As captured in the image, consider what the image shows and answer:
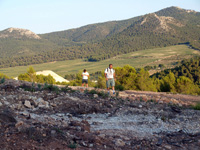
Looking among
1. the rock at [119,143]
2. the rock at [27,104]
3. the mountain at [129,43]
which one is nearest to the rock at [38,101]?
the rock at [27,104]

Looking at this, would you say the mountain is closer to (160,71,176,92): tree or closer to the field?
the field

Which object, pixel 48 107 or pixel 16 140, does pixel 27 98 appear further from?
pixel 16 140

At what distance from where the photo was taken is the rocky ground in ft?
14.8

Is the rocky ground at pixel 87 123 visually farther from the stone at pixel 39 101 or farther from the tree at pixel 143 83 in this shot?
the tree at pixel 143 83

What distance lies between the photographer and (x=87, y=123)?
6109mm

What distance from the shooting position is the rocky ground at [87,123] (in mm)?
4520

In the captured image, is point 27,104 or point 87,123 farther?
point 27,104

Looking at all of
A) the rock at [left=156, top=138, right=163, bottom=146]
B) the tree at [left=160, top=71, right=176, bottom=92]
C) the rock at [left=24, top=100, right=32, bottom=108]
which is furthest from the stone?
the tree at [left=160, top=71, right=176, bottom=92]

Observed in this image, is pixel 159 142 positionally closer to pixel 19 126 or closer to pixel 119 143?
pixel 119 143

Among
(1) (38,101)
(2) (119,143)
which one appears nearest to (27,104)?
(1) (38,101)

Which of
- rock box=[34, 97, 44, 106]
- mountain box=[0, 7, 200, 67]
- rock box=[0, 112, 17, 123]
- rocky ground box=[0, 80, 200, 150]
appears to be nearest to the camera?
rocky ground box=[0, 80, 200, 150]

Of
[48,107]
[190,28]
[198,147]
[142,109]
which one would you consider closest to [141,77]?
[142,109]

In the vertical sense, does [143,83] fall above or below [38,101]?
below

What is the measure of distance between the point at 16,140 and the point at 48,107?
3194 millimetres
